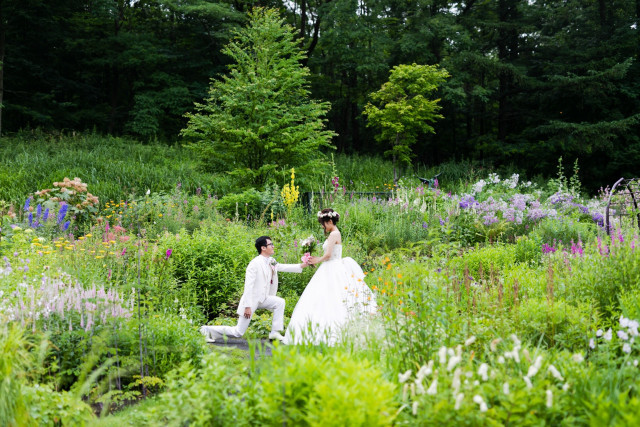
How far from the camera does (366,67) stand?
20391 millimetres

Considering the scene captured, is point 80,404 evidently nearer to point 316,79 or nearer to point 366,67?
point 366,67

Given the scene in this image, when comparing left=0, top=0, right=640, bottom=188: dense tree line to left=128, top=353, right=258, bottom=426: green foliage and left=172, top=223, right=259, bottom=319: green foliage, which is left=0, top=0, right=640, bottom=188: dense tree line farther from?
left=128, top=353, right=258, bottom=426: green foliage

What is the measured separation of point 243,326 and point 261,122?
6.17 m

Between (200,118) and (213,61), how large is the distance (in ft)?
46.7

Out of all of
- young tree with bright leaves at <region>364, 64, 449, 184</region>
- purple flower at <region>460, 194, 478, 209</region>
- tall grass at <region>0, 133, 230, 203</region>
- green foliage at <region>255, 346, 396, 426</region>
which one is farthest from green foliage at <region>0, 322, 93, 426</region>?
young tree with bright leaves at <region>364, 64, 449, 184</region>

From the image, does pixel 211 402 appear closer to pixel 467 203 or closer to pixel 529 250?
pixel 529 250

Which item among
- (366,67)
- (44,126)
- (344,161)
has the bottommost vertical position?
(344,161)

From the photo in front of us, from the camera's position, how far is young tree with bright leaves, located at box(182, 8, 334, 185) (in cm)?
1035

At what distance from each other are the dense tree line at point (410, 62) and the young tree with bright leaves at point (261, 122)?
26.0ft

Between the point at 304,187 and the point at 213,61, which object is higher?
the point at 213,61

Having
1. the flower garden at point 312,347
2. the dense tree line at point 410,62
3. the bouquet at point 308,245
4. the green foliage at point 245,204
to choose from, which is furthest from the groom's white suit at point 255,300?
the dense tree line at point 410,62

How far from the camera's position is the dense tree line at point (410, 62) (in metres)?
19.7

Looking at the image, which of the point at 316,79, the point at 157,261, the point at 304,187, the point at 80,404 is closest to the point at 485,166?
the point at 316,79

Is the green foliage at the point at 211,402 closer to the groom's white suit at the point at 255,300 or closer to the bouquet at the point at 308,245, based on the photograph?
the groom's white suit at the point at 255,300
